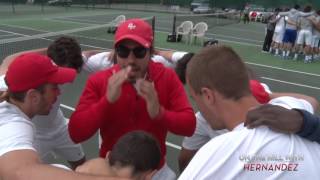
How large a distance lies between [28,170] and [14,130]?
1.68 ft

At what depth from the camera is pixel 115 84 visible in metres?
3.11

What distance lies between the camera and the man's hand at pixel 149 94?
3.09 m

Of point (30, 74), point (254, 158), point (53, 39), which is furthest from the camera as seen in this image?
point (53, 39)

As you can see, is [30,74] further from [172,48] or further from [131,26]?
[172,48]

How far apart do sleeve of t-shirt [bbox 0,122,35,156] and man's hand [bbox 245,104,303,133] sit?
116cm

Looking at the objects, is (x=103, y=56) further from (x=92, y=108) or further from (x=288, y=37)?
(x=288, y=37)

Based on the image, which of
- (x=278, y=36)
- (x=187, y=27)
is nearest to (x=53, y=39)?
(x=187, y=27)

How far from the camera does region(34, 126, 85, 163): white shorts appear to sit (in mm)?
4410

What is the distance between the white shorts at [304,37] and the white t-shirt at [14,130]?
15711mm

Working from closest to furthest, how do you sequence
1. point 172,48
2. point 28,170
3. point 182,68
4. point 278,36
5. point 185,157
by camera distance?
point 28,170 → point 182,68 → point 185,157 → point 278,36 → point 172,48

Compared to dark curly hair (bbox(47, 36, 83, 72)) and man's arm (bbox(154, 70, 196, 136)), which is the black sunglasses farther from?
dark curly hair (bbox(47, 36, 83, 72))

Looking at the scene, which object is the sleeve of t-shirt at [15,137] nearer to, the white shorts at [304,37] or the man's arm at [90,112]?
the man's arm at [90,112]

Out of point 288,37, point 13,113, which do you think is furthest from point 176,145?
point 288,37

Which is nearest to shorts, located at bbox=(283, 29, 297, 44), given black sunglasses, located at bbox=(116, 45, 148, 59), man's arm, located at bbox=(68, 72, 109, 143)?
black sunglasses, located at bbox=(116, 45, 148, 59)
